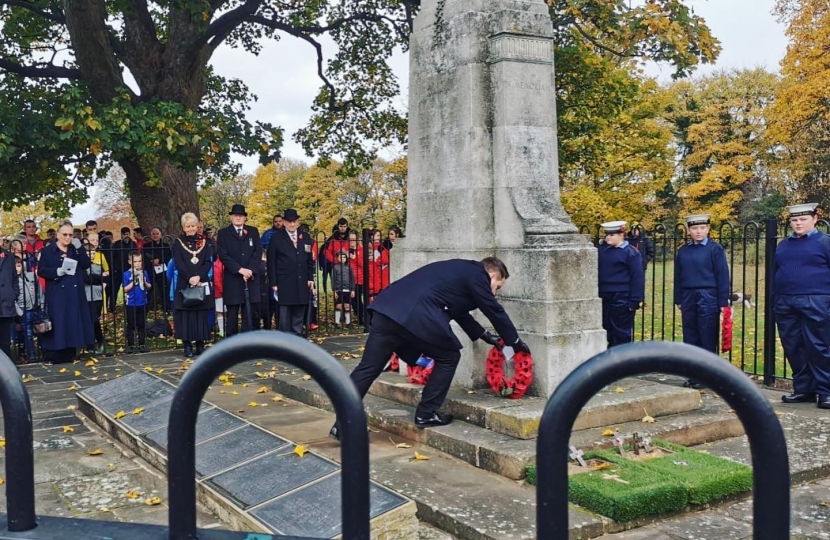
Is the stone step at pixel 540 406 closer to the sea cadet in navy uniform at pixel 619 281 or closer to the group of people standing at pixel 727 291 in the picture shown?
the group of people standing at pixel 727 291

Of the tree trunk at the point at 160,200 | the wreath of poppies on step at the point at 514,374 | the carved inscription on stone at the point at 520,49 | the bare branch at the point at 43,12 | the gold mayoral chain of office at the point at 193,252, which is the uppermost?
the bare branch at the point at 43,12

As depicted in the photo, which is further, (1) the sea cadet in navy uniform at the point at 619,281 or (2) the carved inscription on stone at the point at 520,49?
(1) the sea cadet in navy uniform at the point at 619,281

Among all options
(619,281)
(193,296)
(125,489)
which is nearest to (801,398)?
(619,281)

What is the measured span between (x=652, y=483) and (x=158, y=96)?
13937 millimetres

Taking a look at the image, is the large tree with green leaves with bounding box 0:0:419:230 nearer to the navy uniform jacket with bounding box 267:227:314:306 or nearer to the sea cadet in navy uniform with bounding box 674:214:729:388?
the navy uniform jacket with bounding box 267:227:314:306

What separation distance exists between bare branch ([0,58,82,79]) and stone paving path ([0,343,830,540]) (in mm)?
10253

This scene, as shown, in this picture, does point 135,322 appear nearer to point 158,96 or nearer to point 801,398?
point 158,96

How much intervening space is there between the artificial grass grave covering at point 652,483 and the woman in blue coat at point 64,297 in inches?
330

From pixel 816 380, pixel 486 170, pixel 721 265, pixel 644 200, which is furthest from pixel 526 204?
pixel 644 200

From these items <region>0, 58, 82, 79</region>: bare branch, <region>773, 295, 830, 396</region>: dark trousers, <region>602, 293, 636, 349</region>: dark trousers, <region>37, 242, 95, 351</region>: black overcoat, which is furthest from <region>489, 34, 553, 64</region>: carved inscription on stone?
<region>0, 58, 82, 79</region>: bare branch

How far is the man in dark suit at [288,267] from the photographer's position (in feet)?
39.8

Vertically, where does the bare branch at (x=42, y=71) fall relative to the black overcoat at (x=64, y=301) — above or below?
above

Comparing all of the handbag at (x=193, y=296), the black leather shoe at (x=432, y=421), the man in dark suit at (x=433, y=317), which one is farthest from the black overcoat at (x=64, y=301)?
the black leather shoe at (x=432, y=421)

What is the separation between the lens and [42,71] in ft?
55.4
